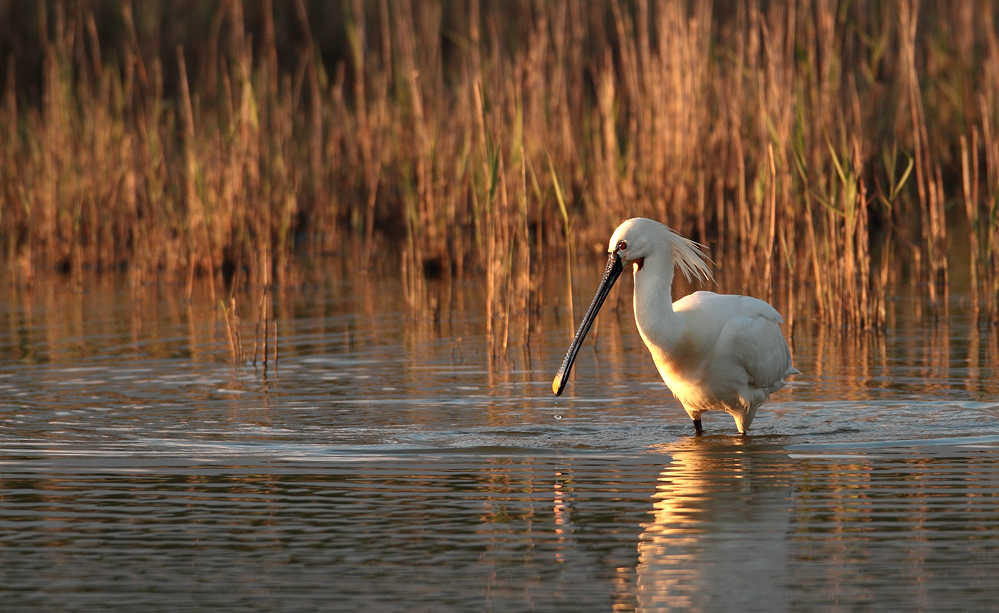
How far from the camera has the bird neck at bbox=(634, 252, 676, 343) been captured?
6.85 meters

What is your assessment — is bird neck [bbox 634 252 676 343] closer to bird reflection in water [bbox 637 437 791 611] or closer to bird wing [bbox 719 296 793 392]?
bird wing [bbox 719 296 793 392]

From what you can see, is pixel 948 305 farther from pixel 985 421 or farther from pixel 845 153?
pixel 985 421

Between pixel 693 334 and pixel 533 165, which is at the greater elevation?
pixel 533 165

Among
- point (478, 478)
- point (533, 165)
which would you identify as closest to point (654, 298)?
point (478, 478)

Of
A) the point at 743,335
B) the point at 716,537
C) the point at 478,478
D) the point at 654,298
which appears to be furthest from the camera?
the point at 743,335

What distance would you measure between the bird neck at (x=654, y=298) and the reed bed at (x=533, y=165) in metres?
2.48

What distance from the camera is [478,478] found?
5.88 meters

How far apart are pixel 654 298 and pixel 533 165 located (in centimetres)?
563

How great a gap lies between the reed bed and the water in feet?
3.48

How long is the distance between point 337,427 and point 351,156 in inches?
319

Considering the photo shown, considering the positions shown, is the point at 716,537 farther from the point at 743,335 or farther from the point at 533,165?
the point at 533,165

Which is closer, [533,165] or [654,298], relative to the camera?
[654,298]

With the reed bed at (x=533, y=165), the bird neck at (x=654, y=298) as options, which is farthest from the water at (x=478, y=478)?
the reed bed at (x=533, y=165)

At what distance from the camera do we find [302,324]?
10.5 meters
